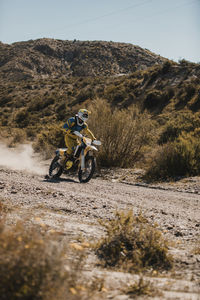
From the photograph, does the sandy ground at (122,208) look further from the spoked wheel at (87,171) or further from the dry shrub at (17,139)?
the dry shrub at (17,139)

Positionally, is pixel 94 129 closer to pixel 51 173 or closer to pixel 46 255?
pixel 51 173

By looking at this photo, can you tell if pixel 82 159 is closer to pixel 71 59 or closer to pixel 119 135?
pixel 119 135

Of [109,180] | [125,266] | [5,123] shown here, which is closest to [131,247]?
[125,266]

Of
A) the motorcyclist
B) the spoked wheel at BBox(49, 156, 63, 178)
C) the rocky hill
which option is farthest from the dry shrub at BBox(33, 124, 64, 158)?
the rocky hill

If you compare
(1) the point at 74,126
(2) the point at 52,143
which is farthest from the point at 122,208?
(2) the point at 52,143

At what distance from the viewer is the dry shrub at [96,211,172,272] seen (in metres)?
3.19

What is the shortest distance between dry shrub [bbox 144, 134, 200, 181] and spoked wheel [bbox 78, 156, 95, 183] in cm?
236

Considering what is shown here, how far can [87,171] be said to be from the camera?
29.5ft

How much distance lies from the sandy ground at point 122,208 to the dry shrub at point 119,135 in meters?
3.93

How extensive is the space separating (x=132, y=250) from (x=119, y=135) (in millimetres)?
8742

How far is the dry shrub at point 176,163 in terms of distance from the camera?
10.0 metres

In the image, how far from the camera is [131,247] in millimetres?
3586

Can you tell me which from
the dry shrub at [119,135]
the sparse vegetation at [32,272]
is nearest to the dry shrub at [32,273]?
the sparse vegetation at [32,272]

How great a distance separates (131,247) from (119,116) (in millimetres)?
9031
